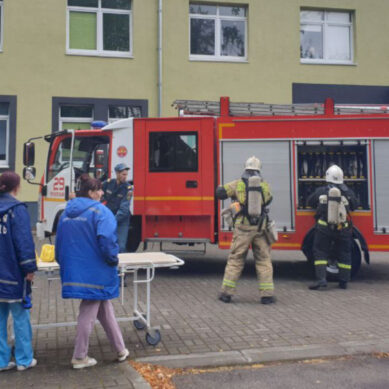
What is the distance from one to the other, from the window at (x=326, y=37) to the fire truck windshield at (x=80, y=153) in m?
10.3

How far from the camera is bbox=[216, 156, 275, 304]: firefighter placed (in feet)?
21.5

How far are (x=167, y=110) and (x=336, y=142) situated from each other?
8226 millimetres

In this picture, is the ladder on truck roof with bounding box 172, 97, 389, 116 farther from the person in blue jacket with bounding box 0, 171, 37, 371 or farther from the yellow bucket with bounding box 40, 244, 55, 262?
the person in blue jacket with bounding box 0, 171, 37, 371

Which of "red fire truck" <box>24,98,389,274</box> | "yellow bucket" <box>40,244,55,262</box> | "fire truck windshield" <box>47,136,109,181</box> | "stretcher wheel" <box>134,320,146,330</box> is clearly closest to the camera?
"yellow bucket" <box>40,244,55,262</box>

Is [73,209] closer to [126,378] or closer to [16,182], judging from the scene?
[16,182]

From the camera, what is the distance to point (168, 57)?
612 inches

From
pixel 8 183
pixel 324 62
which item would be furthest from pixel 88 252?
pixel 324 62

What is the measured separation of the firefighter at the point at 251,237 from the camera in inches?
258

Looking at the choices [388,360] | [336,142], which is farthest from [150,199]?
[388,360]

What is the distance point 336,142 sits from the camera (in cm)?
816

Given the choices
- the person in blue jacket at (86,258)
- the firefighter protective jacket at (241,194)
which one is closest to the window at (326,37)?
the firefighter protective jacket at (241,194)

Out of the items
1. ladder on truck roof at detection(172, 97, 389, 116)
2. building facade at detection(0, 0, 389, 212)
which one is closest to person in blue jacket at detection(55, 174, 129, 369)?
ladder on truck roof at detection(172, 97, 389, 116)

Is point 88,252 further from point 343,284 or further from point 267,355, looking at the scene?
point 343,284

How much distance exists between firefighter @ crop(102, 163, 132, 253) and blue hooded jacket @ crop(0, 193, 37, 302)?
12.6 feet
